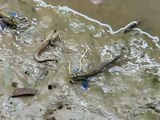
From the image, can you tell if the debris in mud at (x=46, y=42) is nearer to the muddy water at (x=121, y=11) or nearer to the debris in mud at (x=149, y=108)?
the muddy water at (x=121, y=11)

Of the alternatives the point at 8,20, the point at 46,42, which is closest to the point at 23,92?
the point at 46,42

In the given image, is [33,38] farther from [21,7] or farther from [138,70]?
[138,70]

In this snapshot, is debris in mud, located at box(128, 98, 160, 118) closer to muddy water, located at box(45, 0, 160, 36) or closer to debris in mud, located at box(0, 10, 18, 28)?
muddy water, located at box(45, 0, 160, 36)

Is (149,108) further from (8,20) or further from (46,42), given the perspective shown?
(8,20)

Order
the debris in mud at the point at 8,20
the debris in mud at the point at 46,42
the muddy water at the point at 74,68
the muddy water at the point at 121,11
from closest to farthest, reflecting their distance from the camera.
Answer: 1. the muddy water at the point at 74,68
2. the debris in mud at the point at 46,42
3. the debris in mud at the point at 8,20
4. the muddy water at the point at 121,11

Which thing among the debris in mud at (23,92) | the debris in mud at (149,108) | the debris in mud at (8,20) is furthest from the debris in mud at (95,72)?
the debris in mud at (8,20)

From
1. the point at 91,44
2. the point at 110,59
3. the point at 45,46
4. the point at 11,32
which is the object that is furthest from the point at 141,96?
the point at 11,32

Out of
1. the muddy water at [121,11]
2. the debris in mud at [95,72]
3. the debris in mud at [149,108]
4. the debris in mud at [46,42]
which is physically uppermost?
the muddy water at [121,11]

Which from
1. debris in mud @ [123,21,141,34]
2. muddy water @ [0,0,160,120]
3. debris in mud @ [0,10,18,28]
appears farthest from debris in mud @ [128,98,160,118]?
debris in mud @ [0,10,18,28]
